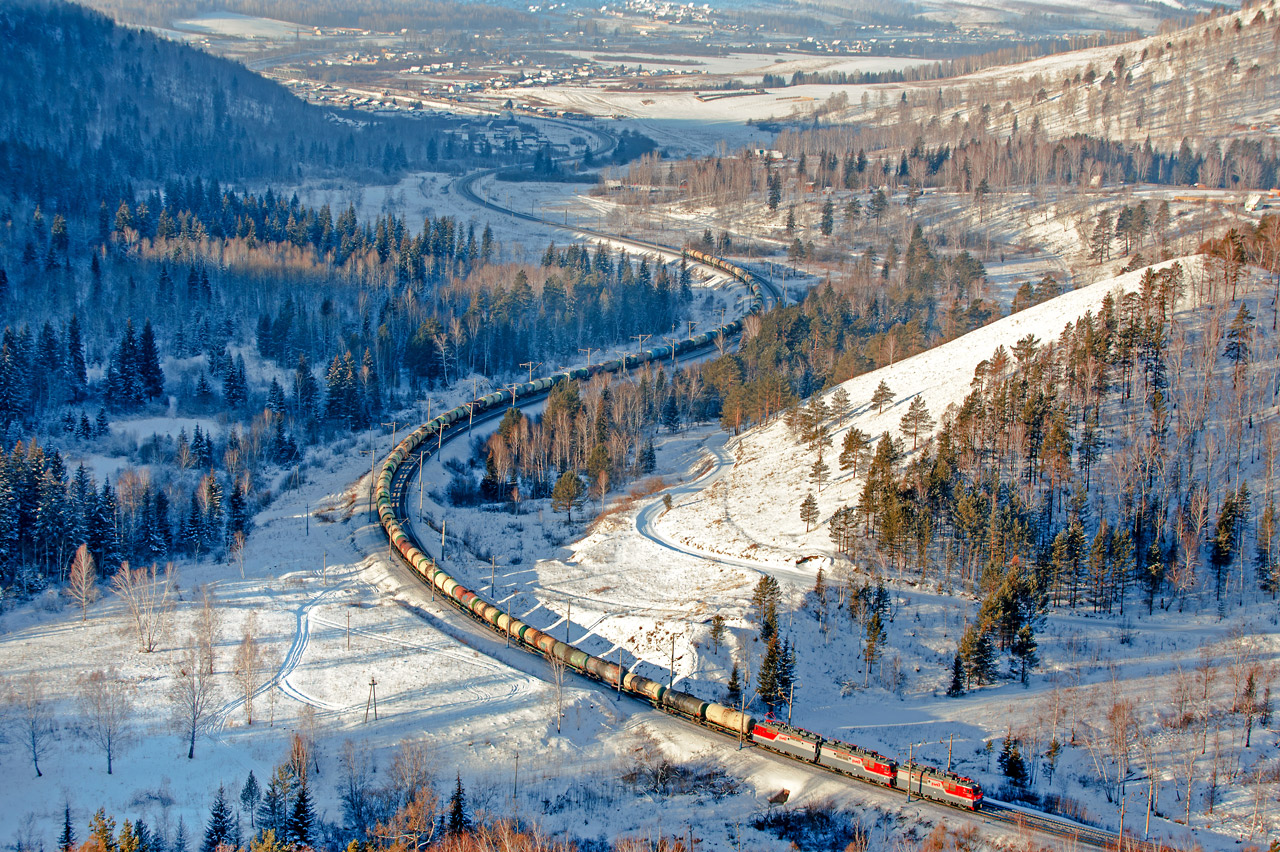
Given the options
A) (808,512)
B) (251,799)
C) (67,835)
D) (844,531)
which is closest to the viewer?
(67,835)

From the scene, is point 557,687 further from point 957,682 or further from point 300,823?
point 957,682

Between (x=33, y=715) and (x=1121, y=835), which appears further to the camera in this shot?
(x=33, y=715)

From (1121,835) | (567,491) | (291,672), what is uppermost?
(567,491)

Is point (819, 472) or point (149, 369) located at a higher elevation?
point (819, 472)

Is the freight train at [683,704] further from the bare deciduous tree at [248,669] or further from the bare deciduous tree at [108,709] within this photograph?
the bare deciduous tree at [108,709]

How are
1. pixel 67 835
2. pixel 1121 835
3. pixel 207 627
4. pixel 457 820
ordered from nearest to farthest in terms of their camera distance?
pixel 1121 835
pixel 67 835
pixel 457 820
pixel 207 627

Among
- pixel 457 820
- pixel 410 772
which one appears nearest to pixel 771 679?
pixel 457 820

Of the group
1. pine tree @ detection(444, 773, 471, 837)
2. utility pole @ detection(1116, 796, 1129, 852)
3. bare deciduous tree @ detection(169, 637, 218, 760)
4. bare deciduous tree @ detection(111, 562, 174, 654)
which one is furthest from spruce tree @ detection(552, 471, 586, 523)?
utility pole @ detection(1116, 796, 1129, 852)
